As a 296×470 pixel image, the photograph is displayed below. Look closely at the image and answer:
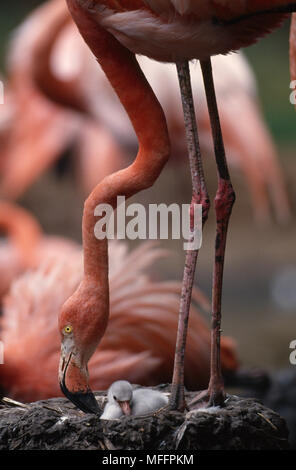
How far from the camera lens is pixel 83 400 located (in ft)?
6.11

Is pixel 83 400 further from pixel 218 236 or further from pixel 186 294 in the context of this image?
pixel 218 236

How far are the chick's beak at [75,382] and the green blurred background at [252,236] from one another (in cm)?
279

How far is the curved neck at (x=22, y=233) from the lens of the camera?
15.2 ft

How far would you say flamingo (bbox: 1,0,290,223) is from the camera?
4656mm

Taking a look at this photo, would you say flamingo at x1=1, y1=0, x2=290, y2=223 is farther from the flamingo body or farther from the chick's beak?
the chick's beak

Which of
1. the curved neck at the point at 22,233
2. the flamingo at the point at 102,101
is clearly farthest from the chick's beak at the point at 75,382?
the flamingo at the point at 102,101

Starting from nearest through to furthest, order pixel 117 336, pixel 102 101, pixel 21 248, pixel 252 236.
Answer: pixel 117 336
pixel 21 248
pixel 102 101
pixel 252 236

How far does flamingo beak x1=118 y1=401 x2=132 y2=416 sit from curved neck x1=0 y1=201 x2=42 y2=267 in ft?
9.16

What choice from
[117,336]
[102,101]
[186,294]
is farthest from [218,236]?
[102,101]

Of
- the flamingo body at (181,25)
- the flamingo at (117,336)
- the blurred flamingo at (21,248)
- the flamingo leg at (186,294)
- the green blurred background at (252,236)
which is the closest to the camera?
the flamingo body at (181,25)

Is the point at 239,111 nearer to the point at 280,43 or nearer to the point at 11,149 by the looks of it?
the point at 11,149

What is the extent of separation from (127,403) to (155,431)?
0.14m

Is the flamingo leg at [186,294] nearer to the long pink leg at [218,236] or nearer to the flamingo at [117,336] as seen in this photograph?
the long pink leg at [218,236]

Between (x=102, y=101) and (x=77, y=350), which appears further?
(x=102, y=101)
